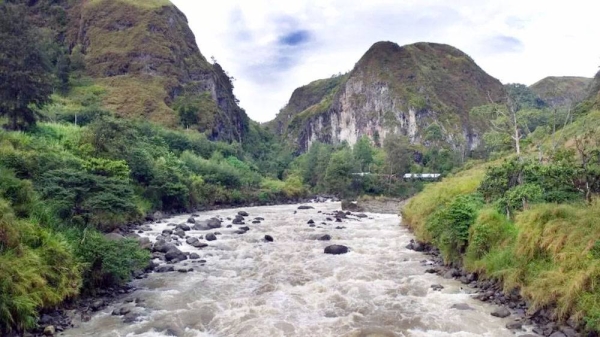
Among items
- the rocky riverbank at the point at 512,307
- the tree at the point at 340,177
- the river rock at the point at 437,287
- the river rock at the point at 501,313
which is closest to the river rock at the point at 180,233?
the rocky riverbank at the point at 512,307

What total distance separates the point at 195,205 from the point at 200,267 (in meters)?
26.1

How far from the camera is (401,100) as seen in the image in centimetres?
14762

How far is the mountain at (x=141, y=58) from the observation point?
299ft

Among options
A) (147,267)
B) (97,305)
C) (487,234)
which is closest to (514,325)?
(487,234)

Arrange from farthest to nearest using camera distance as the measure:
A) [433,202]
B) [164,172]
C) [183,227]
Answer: [164,172]
[183,227]
[433,202]

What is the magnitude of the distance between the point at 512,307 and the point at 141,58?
344ft

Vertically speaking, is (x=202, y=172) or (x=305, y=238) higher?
(x=202, y=172)

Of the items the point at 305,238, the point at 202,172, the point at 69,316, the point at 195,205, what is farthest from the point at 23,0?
the point at 69,316

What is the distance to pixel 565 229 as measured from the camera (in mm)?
13562

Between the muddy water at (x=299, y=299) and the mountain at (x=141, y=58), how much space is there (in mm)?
67895

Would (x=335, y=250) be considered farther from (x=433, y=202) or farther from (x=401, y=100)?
(x=401, y=100)

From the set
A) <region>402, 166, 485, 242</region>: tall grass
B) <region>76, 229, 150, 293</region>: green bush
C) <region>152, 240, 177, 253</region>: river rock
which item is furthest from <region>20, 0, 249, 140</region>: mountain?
<region>76, 229, 150, 293</region>: green bush

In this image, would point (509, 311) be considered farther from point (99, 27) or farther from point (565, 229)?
point (99, 27)

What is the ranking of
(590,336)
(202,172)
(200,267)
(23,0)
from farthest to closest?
1. (23,0)
2. (202,172)
3. (200,267)
4. (590,336)
